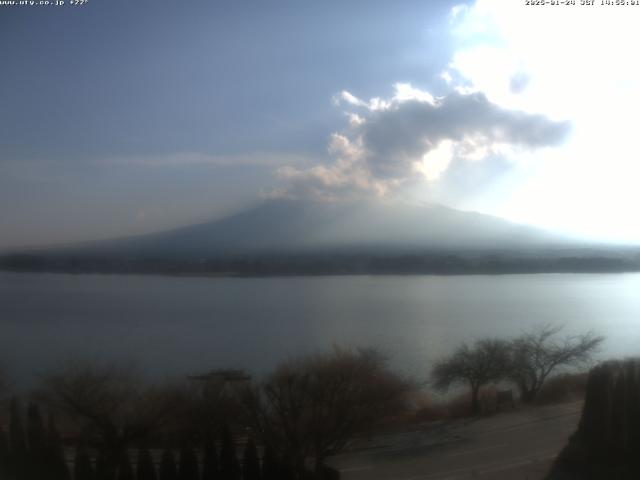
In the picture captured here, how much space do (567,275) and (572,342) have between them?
146 cm

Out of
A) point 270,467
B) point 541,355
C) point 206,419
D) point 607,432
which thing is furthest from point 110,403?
point 607,432

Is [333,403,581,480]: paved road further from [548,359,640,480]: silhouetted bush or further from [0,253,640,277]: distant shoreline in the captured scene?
[0,253,640,277]: distant shoreline

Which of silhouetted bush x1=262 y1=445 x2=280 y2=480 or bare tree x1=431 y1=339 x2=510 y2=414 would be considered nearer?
silhouetted bush x1=262 y1=445 x2=280 y2=480

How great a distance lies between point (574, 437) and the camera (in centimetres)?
579

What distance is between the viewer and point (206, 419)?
17.7 ft

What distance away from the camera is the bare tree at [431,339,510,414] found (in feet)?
20.4

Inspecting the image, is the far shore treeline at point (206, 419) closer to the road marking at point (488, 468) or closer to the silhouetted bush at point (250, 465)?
the silhouetted bush at point (250, 465)

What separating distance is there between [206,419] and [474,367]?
114 inches

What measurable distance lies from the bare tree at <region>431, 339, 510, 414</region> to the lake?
0.14m

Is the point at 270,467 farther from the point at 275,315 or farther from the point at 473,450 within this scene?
the point at 275,315

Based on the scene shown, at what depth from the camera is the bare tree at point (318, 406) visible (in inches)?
214

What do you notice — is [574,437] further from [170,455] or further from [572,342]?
[170,455]

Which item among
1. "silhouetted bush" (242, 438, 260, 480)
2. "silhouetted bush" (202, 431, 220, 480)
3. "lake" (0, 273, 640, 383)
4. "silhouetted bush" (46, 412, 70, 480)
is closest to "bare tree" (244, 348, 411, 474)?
"silhouetted bush" (242, 438, 260, 480)

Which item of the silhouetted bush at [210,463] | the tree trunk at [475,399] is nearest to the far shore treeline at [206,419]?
the silhouetted bush at [210,463]
